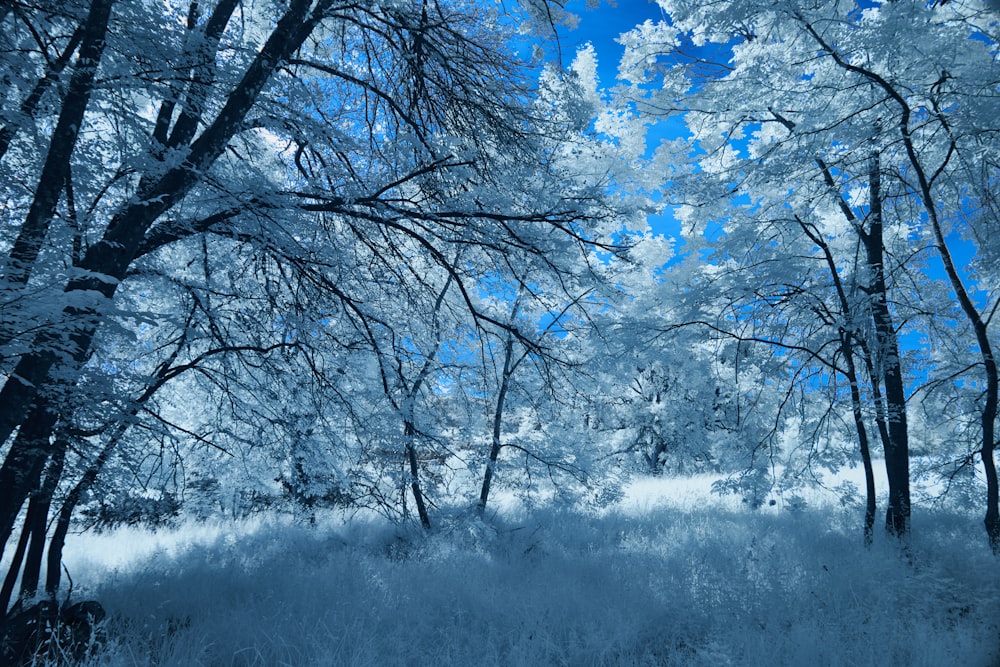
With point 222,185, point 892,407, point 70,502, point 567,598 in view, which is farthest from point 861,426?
point 70,502

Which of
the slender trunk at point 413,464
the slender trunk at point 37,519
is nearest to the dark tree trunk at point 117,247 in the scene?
the slender trunk at point 37,519

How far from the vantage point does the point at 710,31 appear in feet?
23.3

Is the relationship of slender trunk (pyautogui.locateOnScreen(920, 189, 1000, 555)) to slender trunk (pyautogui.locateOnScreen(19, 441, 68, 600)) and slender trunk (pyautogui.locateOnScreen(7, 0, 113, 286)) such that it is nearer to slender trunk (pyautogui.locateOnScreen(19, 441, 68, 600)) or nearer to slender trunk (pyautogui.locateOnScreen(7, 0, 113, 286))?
slender trunk (pyautogui.locateOnScreen(7, 0, 113, 286))

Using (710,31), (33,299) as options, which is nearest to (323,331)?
(33,299)

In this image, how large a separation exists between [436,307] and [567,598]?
141 inches

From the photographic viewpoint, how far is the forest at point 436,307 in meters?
3.56

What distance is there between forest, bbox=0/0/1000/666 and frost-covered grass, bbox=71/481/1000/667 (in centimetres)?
5

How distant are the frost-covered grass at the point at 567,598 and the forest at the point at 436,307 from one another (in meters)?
0.05

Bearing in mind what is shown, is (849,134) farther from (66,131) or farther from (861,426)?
(66,131)

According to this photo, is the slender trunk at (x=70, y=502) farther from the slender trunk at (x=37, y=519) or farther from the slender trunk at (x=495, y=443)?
the slender trunk at (x=495, y=443)

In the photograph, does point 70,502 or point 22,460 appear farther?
point 70,502

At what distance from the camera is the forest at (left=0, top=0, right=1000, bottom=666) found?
11.7 ft

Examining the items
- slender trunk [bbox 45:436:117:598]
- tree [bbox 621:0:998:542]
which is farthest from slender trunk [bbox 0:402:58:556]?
tree [bbox 621:0:998:542]

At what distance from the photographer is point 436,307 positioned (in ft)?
17.8
